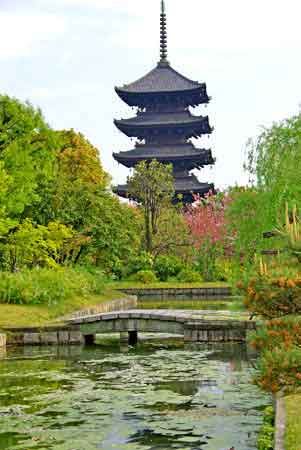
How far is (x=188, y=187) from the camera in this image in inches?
2478

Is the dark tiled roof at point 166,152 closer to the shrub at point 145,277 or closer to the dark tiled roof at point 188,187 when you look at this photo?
the dark tiled roof at point 188,187

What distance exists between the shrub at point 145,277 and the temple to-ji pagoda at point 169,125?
59.9 feet

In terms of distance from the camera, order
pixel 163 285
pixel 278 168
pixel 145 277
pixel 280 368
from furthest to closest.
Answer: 1. pixel 145 277
2. pixel 163 285
3. pixel 278 168
4. pixel 280 368

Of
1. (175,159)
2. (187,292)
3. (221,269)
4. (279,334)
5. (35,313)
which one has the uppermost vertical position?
(175,159)

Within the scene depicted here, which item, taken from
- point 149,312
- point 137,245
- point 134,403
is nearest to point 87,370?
point 134,403

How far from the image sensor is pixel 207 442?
11.3 metres

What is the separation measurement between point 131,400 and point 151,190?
114ft

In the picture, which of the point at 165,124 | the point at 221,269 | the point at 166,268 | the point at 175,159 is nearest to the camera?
the point at 166,268

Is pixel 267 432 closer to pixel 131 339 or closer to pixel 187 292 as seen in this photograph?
pixel 131 339

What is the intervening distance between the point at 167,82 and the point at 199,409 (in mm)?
55754

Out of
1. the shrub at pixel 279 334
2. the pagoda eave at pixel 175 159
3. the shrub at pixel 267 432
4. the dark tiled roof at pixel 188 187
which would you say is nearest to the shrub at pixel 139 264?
the dark tiled roof at pixel 188 187

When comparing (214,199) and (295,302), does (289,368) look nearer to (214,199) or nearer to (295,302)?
(295,302)

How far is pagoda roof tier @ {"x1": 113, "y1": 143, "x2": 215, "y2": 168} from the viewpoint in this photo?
64.1m

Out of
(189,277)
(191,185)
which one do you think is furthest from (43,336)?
(191,185)
